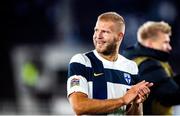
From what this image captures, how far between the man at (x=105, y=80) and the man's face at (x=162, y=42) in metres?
0.24

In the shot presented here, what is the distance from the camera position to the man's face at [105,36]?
0.96 metres

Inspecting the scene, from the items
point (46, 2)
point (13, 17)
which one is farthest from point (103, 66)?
point (13, 17)

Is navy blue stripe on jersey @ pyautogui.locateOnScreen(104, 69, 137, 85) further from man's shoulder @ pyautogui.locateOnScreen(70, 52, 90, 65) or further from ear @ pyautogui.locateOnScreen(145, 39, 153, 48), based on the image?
ear @ pyautogui.locateOnScreen(145, 39, 153, 48)

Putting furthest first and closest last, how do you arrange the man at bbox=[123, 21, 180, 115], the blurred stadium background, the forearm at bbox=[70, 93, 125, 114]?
1. the blurred stadium background
2. the man at bbox=[123, 21, 180, 115]
3. the forearm at bbox=[70, 93, 125, 114]

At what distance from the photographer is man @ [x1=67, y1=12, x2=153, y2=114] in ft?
3.06

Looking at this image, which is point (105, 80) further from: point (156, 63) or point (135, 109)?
point (156, 63)

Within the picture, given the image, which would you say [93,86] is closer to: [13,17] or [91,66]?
[91,66]

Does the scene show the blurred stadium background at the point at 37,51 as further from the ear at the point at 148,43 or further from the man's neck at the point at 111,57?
the man's neck at the point at 111,57

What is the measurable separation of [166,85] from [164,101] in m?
0.05

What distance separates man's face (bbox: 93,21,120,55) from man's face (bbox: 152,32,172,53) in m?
0.27

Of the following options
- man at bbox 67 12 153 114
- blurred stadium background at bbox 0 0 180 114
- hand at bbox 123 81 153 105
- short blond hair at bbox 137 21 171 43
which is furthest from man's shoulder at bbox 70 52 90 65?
blurred stadium background at bbox 0 0 180 114

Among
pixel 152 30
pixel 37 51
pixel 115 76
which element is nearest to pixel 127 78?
pixel 115 76

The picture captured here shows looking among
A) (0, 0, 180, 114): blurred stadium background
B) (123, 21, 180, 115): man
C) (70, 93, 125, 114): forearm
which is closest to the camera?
(70, 93, 125, 114): forearm

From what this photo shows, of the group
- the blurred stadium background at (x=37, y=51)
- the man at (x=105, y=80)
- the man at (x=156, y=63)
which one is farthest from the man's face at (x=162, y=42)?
the blurred stadium background at (x=37, y=51)
